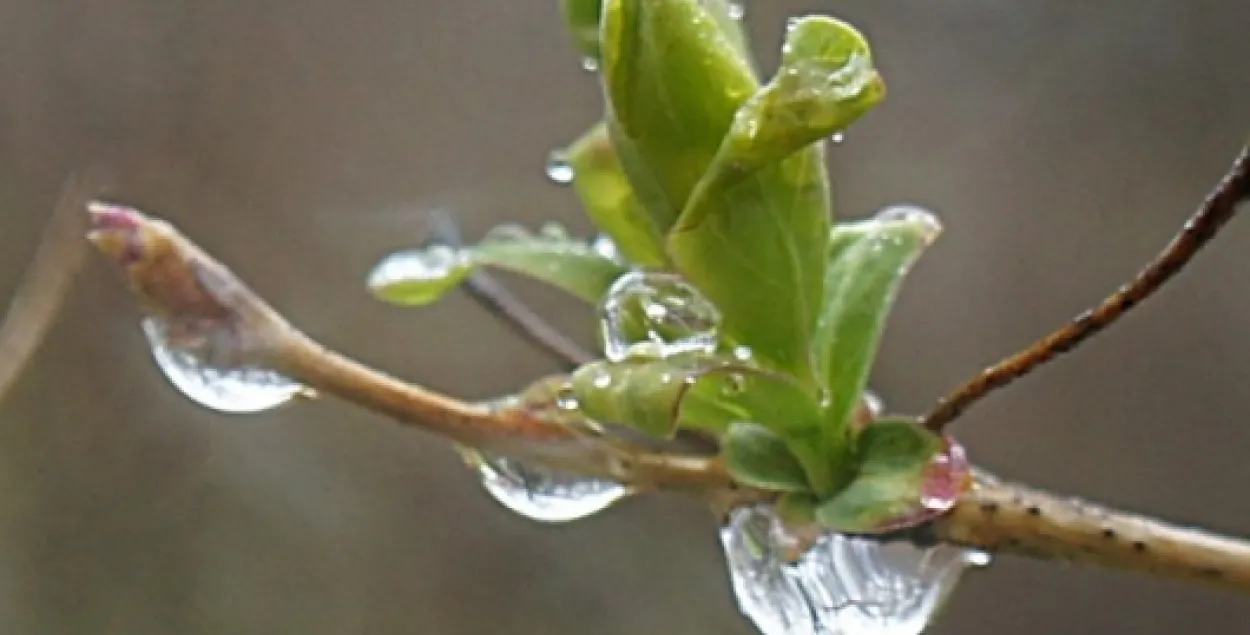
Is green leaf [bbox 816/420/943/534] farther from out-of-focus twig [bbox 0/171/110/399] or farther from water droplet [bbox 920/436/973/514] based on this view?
out-of-focus twig [bbox 0/171/110/399]

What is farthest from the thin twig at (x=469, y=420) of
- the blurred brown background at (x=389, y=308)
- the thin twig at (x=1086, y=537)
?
the blurred brown background at (x=389, y=308)

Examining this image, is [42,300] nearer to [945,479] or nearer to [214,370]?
[214,370]

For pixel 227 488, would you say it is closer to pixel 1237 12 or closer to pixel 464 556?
pixel 464 556

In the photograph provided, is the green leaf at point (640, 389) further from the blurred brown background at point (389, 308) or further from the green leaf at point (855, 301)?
the blurred brown background at point (389, 308)

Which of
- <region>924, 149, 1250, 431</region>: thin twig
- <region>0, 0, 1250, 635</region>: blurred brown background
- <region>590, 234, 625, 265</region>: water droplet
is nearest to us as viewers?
<region>924, 149, 1250, 431</region>: thin twig

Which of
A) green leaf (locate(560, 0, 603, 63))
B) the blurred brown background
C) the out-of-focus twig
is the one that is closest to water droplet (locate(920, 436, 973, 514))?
green leaf (locate(560, 0, 603, 63))

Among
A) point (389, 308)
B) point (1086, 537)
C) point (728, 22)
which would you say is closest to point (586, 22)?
point (728, 22)
